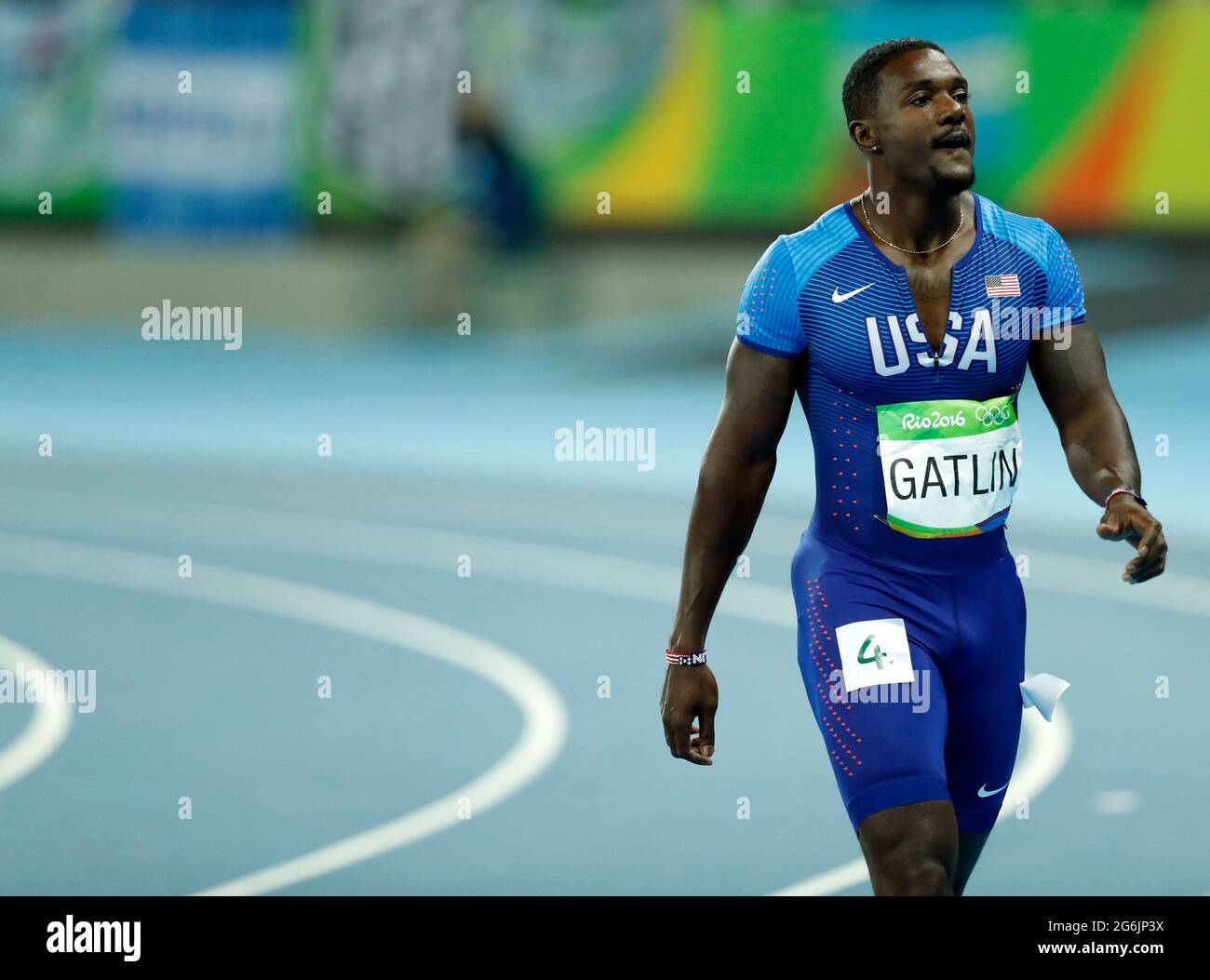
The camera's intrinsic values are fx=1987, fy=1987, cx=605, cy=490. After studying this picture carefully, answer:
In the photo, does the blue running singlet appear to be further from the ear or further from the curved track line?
the curved track line

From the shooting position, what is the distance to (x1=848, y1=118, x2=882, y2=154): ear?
182 inches

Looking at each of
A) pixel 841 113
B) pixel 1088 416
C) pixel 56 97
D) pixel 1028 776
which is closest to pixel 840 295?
pixel 1088 416

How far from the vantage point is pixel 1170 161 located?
17844 mm

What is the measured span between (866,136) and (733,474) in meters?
0.85

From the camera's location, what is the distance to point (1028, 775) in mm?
7492

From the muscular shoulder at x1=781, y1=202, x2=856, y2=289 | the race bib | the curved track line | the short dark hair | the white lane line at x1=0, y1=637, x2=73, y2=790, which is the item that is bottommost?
the curved track line

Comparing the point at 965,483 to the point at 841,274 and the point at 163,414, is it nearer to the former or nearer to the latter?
the point at 841,274

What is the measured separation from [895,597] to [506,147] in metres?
15.7

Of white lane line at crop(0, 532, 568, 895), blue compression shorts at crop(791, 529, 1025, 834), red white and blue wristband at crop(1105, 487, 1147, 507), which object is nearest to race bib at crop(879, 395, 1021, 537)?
blue compression shorts at crop(791, 529, 1025, 834)

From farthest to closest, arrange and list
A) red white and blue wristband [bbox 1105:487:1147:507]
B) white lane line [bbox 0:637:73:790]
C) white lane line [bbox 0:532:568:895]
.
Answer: white lane line [bbox 0:637:73:790] < white lane line [bbox 0:532:568:895] < red white and blue wristband [bbox 1105:487:1147:507]

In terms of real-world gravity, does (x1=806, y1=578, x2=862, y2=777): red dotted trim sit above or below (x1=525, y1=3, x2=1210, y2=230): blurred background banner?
below

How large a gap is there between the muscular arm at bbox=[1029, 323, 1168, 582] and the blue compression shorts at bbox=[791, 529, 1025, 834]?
0.32 meters

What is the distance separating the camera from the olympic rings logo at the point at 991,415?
4609mm

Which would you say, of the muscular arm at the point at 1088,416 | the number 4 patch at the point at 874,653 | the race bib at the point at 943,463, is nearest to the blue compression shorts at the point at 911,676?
the number 4 patch at the point at 874,653
